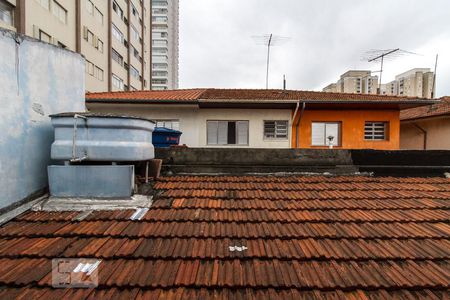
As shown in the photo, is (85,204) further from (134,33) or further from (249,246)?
(134,33)

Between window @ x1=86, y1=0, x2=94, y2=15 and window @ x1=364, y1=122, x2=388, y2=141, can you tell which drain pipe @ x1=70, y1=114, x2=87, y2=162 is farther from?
window @ x1=86, y1=0, x2=94, y2=15

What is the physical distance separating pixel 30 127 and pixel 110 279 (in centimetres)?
240

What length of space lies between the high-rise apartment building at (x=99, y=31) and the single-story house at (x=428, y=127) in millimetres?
27258

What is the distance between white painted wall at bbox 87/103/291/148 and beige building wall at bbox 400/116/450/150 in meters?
9.47

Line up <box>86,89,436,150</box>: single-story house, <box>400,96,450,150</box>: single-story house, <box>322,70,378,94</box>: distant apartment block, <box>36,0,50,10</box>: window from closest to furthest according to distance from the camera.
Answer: <box>86,89,436,150</box>: single-story house → <box>400,96,450,150</box>: single-story house → <box>36,0,50,10</box>: window → <box>322,70,378,94</box>: distant apartment block

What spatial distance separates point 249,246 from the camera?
2285 mm

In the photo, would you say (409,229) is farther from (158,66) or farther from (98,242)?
(158,66)

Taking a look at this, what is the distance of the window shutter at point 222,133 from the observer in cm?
1283

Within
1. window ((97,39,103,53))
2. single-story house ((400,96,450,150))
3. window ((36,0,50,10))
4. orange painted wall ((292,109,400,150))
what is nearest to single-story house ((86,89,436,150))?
orange painted wall ((292,109,400,150))

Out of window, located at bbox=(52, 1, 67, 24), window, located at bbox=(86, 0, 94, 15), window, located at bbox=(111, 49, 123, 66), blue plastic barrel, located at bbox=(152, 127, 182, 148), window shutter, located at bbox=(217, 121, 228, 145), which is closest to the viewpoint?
blue plastic barrel, located at bbox=(152, 127, 182, 148)

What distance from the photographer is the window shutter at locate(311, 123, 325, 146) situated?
42.6 feet

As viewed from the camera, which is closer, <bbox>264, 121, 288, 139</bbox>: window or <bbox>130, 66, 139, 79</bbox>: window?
<bbox>264, 121, 288, 139</bbox>: window

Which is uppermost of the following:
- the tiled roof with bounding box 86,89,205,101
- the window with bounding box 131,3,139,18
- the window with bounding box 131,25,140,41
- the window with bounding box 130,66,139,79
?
the window with bounding box 131,3,139,18

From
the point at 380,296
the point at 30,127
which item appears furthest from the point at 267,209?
the point at 30,127
